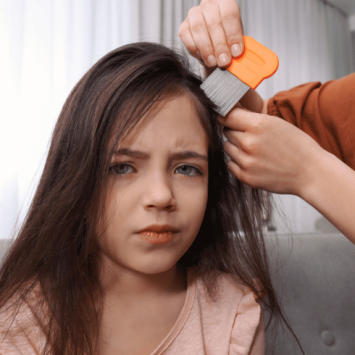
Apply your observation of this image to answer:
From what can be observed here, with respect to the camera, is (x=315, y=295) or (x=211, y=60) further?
(x=315, y=295)

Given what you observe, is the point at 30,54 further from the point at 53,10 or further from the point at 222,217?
the point at 222,217

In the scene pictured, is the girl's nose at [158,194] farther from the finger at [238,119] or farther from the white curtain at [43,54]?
the white curtain at [43,54]

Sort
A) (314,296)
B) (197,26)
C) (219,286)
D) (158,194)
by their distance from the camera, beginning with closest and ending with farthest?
(158,194), (197,26), (219,286), (314,296)

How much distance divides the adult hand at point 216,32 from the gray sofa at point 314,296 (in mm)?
506

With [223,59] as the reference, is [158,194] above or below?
below

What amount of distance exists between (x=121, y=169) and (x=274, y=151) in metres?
0.26

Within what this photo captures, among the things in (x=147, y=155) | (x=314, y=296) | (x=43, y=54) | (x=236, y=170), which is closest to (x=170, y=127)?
(x=147, y=155)

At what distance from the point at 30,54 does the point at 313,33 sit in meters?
2.39

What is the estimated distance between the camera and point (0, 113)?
1385mm

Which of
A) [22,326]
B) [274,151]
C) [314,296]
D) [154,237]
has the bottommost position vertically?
[314,296]

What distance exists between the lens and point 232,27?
54cm

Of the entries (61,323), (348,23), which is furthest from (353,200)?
(348,23)

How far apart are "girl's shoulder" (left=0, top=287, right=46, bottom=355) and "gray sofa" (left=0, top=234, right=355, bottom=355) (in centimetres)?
24

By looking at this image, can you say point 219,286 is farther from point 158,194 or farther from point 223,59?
point 223,59
